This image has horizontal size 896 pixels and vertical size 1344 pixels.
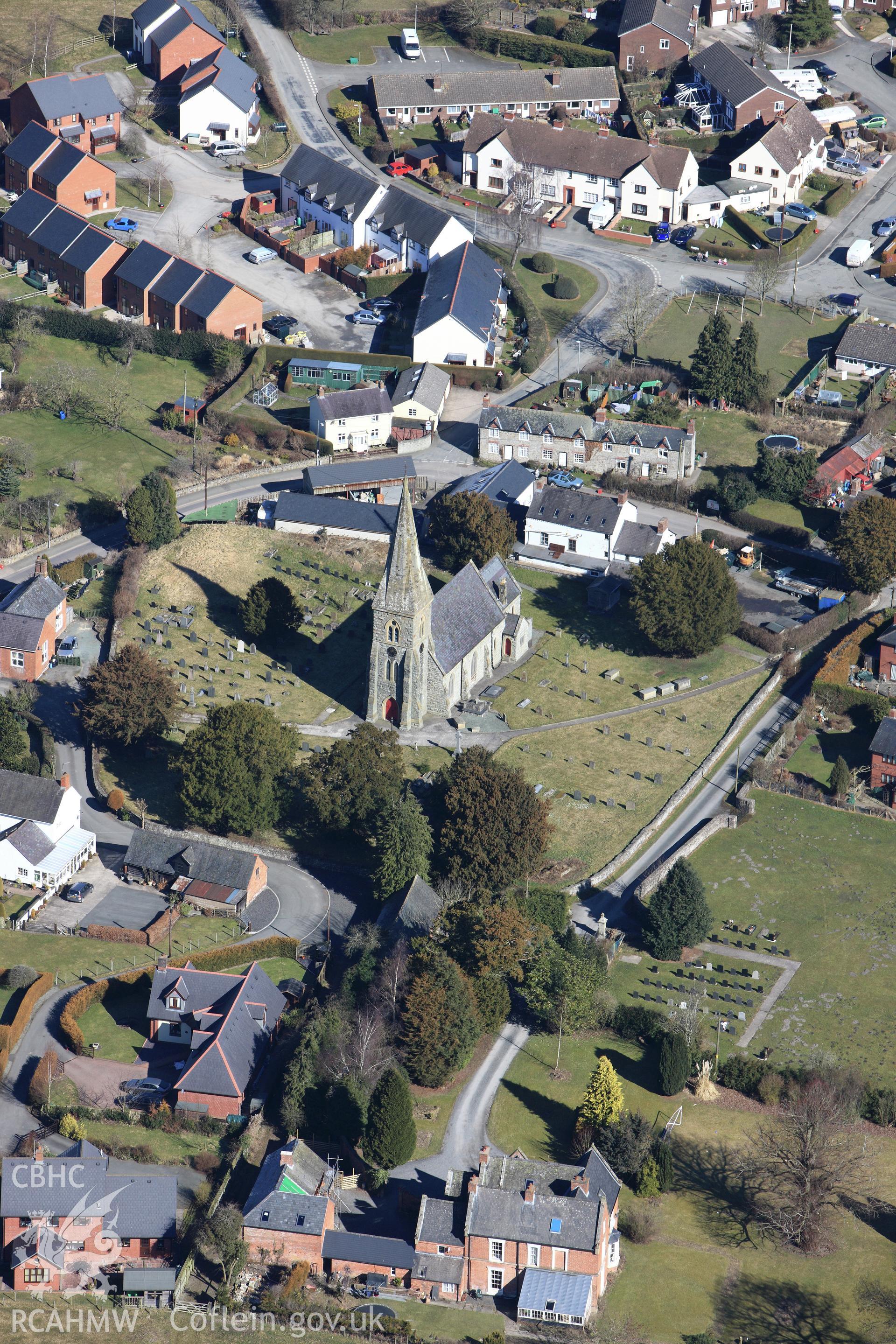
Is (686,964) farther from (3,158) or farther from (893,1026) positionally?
(3,158)

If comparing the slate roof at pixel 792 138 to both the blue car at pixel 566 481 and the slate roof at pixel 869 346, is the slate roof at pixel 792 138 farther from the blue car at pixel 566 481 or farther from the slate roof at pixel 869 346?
the blue car at pixel 566 481

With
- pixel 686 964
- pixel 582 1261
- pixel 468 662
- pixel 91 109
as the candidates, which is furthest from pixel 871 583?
pixel 91 109

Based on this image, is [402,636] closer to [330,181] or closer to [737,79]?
[330,181]

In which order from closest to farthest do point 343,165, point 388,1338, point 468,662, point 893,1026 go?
point 388,1338 → point 893,1026 → point 468,662 → point 343,165

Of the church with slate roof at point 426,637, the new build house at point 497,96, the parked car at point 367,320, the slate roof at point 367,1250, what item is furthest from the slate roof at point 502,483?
the slate roof at point 367,1250

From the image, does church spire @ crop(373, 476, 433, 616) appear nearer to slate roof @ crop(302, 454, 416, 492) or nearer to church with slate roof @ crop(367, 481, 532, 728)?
church with slate roof @ crop(367, 481, 532, 728)
